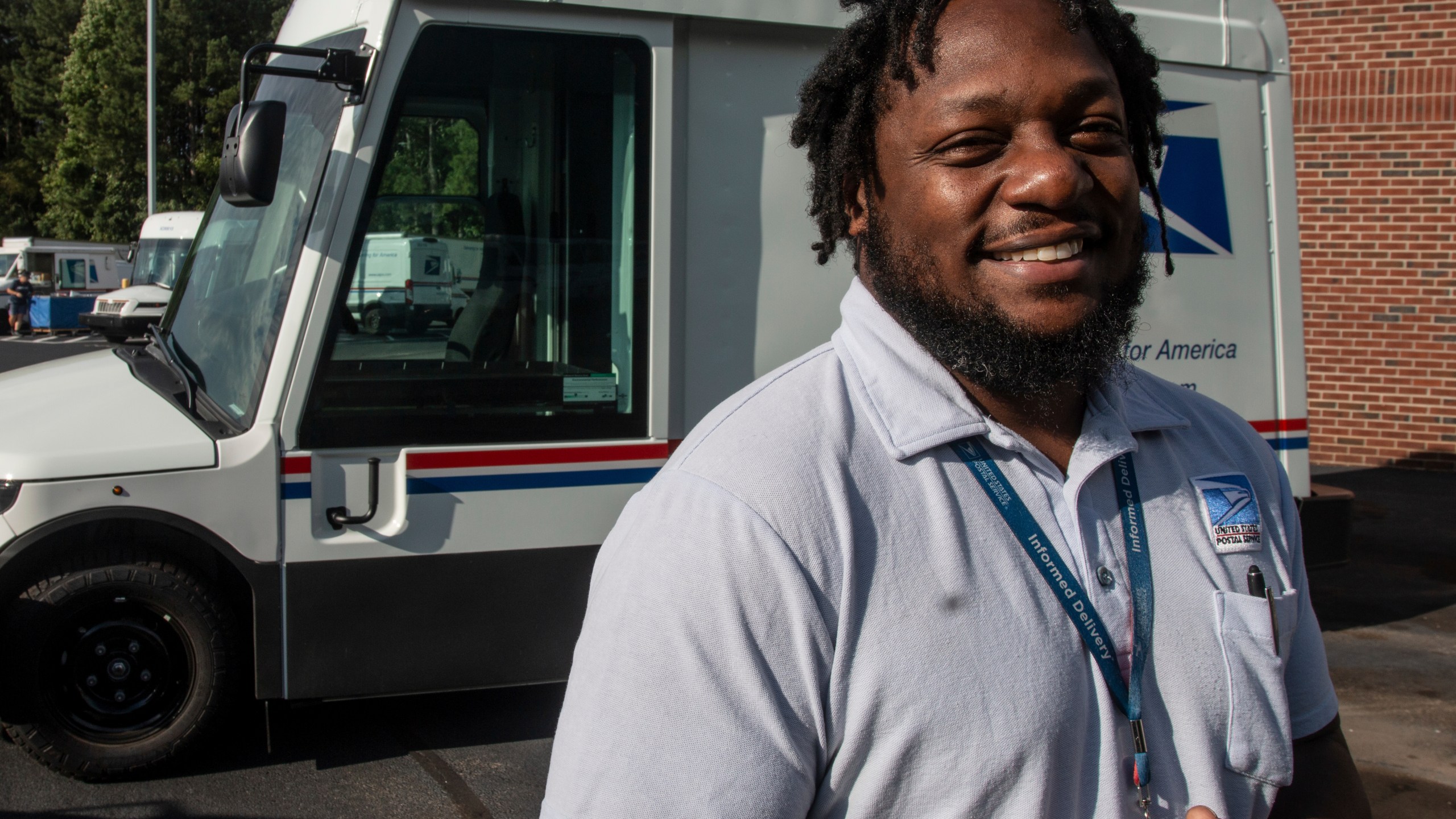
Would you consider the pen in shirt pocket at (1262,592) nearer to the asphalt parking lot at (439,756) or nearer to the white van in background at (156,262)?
the asphalt parking lot at (439,756)

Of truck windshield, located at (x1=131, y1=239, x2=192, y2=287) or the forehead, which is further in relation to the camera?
truck windshield, located at (x1=131, y1=239, x2=192, y2=287)

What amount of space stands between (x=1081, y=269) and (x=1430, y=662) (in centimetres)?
538

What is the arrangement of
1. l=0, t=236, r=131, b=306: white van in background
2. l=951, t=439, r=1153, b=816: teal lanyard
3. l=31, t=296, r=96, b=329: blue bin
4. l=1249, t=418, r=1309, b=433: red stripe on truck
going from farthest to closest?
l=0, t=236, r=131, b=306: white van in background
l=31, t=296, r=96, b=329: blue bin
l=1249, t=418, r=1309, b=433: red stripe on truck
l=951, t=439, r=1153, b=816: teal lanyard

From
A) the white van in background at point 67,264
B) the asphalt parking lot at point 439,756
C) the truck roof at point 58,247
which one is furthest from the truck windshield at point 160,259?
A: the asphalt parking lot at point 439,756

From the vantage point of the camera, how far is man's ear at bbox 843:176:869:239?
1628 millimetres

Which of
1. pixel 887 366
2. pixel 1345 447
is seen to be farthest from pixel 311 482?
pixel 1345 447

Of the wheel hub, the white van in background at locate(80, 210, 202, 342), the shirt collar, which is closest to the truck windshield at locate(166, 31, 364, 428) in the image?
the wheel hub

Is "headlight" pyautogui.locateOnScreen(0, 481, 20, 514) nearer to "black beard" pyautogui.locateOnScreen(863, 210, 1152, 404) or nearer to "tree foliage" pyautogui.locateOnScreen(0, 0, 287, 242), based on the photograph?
"black beard" pyautogui.locateOnScreen(863, 210, 1152, 404)

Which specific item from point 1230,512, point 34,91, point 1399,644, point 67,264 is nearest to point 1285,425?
point 1399,644

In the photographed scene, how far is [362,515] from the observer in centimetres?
389

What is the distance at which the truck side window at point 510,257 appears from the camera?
3936mm

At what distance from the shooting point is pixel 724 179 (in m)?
4.20

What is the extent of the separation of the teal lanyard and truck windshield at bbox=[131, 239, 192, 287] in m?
22.9

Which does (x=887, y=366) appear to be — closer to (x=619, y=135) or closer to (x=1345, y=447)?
(x=619, y=135)
